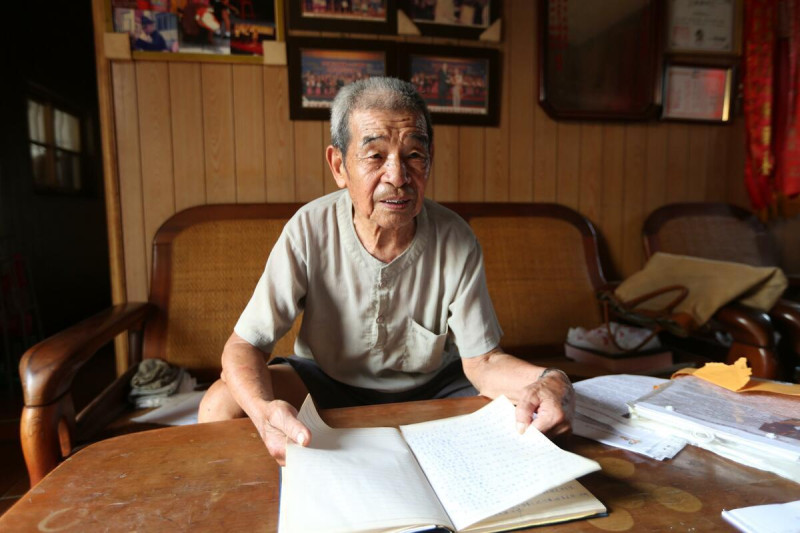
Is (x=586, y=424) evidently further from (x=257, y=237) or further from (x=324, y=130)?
(x=324, y=130)

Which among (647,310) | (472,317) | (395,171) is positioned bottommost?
(647,310)

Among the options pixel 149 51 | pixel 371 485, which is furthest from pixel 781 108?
pixel 149 51

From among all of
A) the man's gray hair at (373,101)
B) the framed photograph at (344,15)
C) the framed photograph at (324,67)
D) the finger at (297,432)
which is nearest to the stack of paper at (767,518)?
the finger at (297,432)

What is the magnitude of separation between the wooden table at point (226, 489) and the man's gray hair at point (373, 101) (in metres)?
0.65

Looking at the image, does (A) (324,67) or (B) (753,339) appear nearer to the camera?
(B) (753,339)

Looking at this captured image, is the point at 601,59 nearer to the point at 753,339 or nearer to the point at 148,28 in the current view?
the point at 753,339

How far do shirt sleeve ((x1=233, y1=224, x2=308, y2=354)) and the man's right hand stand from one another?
29 centimetres

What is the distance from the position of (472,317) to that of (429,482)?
1.75ft

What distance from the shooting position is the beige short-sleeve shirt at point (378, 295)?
1.13 m

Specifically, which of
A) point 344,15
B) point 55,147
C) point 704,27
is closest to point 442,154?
point 344,15

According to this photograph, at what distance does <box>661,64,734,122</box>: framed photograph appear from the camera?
7.41 ft

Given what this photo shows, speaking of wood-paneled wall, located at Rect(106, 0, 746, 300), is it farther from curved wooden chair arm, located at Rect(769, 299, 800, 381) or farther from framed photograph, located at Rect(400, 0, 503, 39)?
curved wooden chair arm, located at Rect(769, 299, 800, 381)

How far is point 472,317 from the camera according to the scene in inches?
44.4

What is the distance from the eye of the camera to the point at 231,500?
0.62 metres
